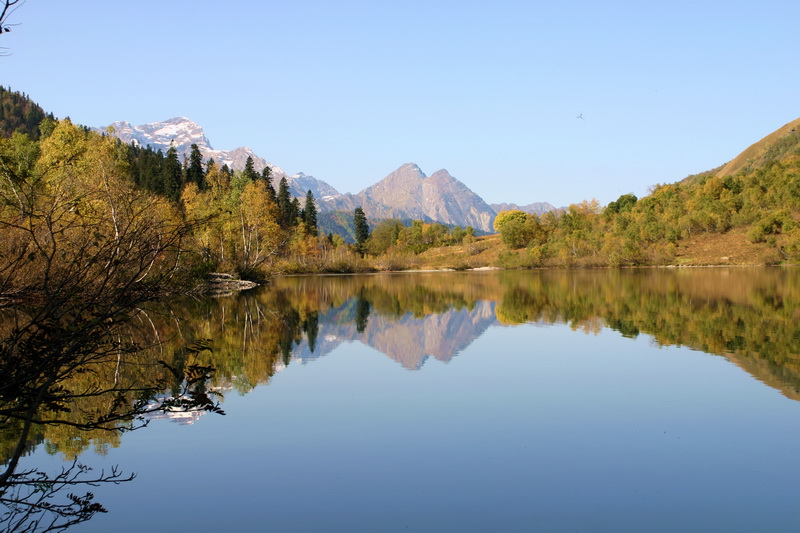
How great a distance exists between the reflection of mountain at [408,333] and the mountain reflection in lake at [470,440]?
0.19m

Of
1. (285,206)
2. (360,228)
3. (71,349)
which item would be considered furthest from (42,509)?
(360,228)

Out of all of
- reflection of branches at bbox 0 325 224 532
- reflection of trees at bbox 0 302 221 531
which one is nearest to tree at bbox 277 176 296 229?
reflection of trees at bbox 0 302 221 531

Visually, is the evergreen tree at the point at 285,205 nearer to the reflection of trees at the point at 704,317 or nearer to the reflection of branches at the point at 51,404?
the reflection of trees at the point at 704,317

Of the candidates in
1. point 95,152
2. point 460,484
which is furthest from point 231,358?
point 95,152

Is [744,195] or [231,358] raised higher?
[744,195]

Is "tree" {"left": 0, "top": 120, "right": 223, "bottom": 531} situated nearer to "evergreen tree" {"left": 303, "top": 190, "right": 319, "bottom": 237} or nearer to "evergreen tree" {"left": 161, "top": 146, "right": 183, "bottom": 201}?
"evergreen tree" {"left": 161, "top": 146, "right": 183, "bottom": 201}

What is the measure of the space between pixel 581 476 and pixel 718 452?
1965 mm

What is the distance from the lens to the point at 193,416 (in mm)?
10023

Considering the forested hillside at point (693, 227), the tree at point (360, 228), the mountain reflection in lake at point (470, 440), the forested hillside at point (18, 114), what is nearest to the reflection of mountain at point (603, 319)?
the mountain reflection in lake at point (470, 440)

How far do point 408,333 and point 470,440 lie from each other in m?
11.9

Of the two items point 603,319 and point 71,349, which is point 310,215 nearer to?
point 603,319

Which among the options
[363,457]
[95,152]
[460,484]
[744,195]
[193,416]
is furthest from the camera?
[744,195]

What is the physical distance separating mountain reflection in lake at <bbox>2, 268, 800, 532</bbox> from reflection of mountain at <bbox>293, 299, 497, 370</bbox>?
19 centimetres

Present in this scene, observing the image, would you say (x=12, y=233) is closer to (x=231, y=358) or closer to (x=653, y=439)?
(x=231, y=358)
